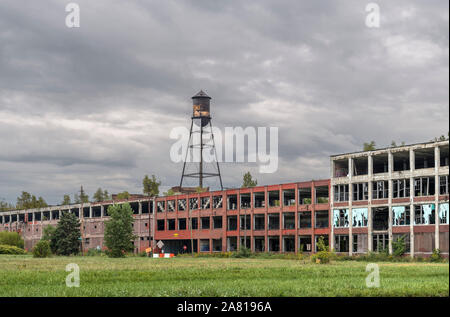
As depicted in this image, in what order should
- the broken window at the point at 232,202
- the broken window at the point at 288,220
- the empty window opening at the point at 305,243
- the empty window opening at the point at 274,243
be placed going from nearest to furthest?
the empty window opening at the point at 305,243
the broken window at the point at 288,220
the empty window opening at the point at 274,243
the broken window at the point at 232,202

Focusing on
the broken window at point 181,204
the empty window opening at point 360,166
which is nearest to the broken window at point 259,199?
the empty window opening at point 360,166

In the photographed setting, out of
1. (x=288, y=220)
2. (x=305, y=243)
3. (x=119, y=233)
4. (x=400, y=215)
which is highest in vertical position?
(x=400, y=215)

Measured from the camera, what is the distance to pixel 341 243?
290 ft

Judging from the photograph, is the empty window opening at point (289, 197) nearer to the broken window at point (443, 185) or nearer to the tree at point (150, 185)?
the broken window at point (443, 185)

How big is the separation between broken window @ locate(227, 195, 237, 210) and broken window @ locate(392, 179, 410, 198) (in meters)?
32.6

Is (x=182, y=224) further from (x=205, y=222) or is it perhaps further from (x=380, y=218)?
(x=380, y=218)

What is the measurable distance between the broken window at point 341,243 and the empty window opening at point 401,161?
1131 cm

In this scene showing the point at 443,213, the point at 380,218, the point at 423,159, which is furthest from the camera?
the point at 380,218

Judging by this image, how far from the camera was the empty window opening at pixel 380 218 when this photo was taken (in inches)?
3302

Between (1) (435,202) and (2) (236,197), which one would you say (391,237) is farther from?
(2) (236,197)

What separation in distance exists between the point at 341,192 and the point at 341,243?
6937mm

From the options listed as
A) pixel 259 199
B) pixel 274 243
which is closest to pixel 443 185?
pixel 274 243

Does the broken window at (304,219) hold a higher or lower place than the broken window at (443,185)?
lower

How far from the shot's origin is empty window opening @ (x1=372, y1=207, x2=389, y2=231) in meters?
83.9
